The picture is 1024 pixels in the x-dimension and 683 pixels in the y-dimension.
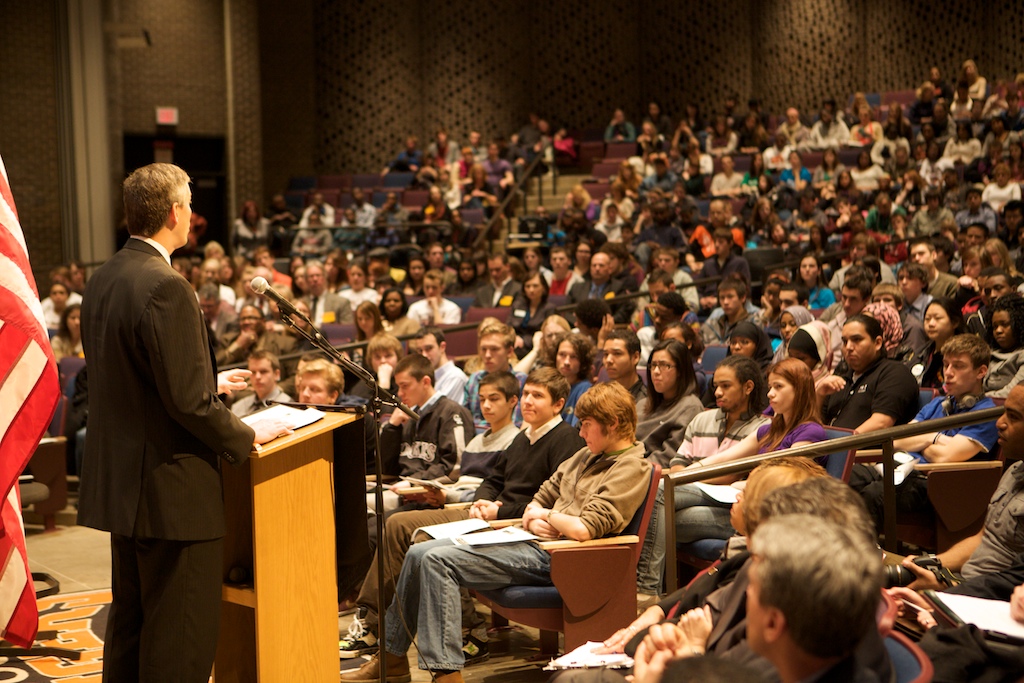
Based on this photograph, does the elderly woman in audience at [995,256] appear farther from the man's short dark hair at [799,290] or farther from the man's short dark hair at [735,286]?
the man's short dark hair at [735,286]

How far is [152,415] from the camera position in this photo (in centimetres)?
254

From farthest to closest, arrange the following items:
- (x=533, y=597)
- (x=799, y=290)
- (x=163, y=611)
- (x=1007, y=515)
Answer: (x=799, y=290) < (x=533, y=597) < (x=1007, y=515) < (x=163, y=611)

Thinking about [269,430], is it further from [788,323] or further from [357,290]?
[357,290]

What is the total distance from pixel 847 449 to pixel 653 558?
751 mm

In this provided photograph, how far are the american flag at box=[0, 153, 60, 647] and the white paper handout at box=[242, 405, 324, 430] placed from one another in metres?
1.01

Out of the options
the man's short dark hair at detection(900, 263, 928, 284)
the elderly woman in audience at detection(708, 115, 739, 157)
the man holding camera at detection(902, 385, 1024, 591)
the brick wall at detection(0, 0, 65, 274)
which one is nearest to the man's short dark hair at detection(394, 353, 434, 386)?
the man holding camera at detection(902, 385, 1024, 591)

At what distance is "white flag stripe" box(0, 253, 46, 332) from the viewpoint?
3.47 m

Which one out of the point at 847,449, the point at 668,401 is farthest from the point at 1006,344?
the point at 847,449

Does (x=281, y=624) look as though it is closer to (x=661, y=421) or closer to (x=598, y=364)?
(x=661, y=421)

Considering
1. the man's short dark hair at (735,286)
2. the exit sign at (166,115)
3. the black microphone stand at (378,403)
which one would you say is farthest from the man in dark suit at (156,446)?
the exit sign at (166,115)

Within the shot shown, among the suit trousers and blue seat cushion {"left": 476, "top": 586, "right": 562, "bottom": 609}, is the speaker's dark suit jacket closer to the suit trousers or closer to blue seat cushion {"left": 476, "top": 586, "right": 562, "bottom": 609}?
the suit trousers

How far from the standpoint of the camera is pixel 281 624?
9.20 feet

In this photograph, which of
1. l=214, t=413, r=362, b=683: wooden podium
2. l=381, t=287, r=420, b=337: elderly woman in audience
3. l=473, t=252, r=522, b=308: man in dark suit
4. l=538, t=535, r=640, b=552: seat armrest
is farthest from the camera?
l=473, t=252, r=522, b=308: man in dark suit

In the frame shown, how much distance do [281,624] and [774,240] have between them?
8.46 metres
